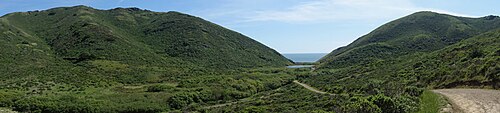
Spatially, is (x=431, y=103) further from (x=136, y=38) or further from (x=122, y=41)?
(x=136, y=38)

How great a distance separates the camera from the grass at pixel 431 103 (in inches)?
809

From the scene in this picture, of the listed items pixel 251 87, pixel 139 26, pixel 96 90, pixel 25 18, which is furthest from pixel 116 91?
pixel 25 18

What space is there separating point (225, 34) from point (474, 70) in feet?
421

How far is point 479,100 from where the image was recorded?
2231cm

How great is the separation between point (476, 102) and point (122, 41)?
107522 millimetres

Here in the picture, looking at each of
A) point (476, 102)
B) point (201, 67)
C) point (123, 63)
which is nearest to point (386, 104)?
point (476, 102)

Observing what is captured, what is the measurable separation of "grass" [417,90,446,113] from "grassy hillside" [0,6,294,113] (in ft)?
141

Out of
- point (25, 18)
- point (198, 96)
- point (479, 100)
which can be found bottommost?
point (198, 96)

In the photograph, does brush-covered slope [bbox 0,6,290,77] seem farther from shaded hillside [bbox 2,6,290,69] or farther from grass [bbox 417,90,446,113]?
→ grass [bbox 417,90,446,113]

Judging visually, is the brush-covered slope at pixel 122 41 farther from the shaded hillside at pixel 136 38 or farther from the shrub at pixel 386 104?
the shrub at pixel 386 104

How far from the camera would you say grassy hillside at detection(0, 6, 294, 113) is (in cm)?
6338

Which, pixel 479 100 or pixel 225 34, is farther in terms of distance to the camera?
pixel 225 34

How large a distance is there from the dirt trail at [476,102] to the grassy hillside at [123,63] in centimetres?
4415

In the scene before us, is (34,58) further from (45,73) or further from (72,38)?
(72,38)
